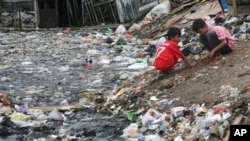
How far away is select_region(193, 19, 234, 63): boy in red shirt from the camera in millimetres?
6133

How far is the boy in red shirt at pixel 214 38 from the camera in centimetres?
613

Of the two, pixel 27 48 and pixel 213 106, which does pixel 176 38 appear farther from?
pixel 27 48

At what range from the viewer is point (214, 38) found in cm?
616

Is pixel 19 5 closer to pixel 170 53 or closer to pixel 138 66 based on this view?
pixel 138 66

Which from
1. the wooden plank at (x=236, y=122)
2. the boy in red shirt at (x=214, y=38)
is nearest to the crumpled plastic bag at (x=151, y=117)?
the wooden plank at (x=236, y=122)

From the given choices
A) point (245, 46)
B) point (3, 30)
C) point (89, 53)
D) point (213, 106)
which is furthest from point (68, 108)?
point (3, 30)

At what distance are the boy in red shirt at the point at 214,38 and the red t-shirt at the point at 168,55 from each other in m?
0.35

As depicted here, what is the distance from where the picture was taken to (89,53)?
10641 mm

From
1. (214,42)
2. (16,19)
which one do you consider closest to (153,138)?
(214,42)

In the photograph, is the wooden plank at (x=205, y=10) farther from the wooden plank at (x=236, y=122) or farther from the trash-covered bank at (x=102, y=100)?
the wooden plank at (x=236, y=122)

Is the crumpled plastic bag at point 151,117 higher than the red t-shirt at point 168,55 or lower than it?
lower

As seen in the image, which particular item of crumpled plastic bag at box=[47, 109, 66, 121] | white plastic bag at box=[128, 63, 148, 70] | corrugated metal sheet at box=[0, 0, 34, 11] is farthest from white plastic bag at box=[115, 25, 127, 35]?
crumpled plastic bag at box=[47, 109, 66, 121]

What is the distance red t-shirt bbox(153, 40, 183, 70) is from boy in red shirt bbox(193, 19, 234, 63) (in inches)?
13.8

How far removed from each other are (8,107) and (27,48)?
20.4ft
